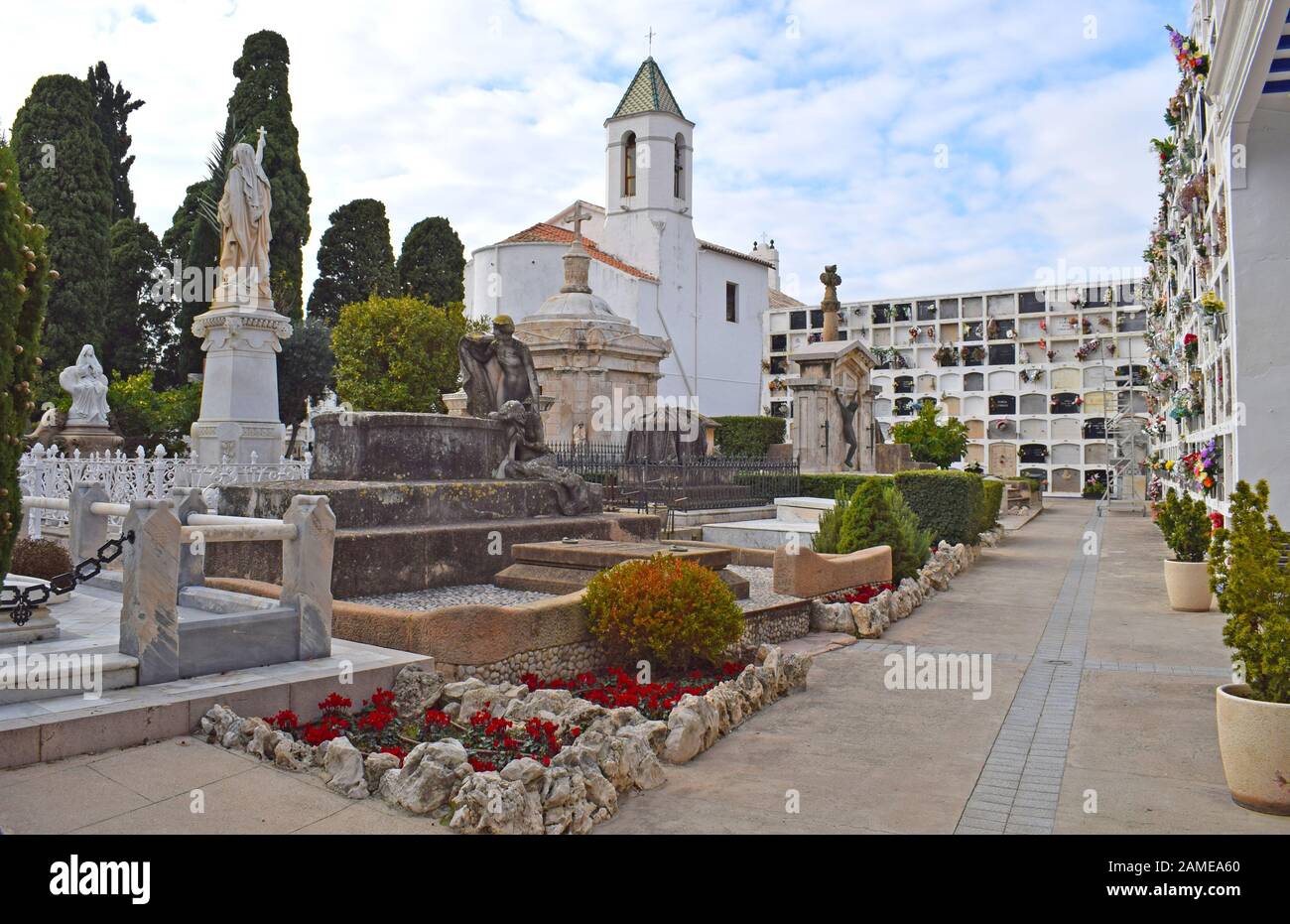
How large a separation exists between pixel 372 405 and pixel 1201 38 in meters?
24.9

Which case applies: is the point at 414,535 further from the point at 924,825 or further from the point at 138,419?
the point at 138,419

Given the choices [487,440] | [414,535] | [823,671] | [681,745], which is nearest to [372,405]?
[487,440]

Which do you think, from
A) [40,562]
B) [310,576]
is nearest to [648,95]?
[40,562]

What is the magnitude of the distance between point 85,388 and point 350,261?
1015 inches

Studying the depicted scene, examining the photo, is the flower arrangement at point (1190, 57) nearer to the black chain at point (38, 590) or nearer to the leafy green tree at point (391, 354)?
the black chain at point (38, 590)

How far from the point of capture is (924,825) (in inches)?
185

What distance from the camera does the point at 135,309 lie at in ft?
123

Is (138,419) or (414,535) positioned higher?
(138,419)

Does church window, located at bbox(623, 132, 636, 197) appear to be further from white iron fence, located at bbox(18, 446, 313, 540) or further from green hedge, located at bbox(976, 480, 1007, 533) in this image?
white iron fence, located at bbox(18, 446, 313, 540)

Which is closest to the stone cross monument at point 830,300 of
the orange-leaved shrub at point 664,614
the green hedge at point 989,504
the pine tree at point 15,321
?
the green hedge at point 989,504

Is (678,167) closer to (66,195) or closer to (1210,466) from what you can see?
(66,195)

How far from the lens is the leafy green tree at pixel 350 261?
43812mm

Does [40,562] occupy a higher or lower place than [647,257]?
lower

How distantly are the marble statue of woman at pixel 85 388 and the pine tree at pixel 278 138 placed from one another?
1603cm
